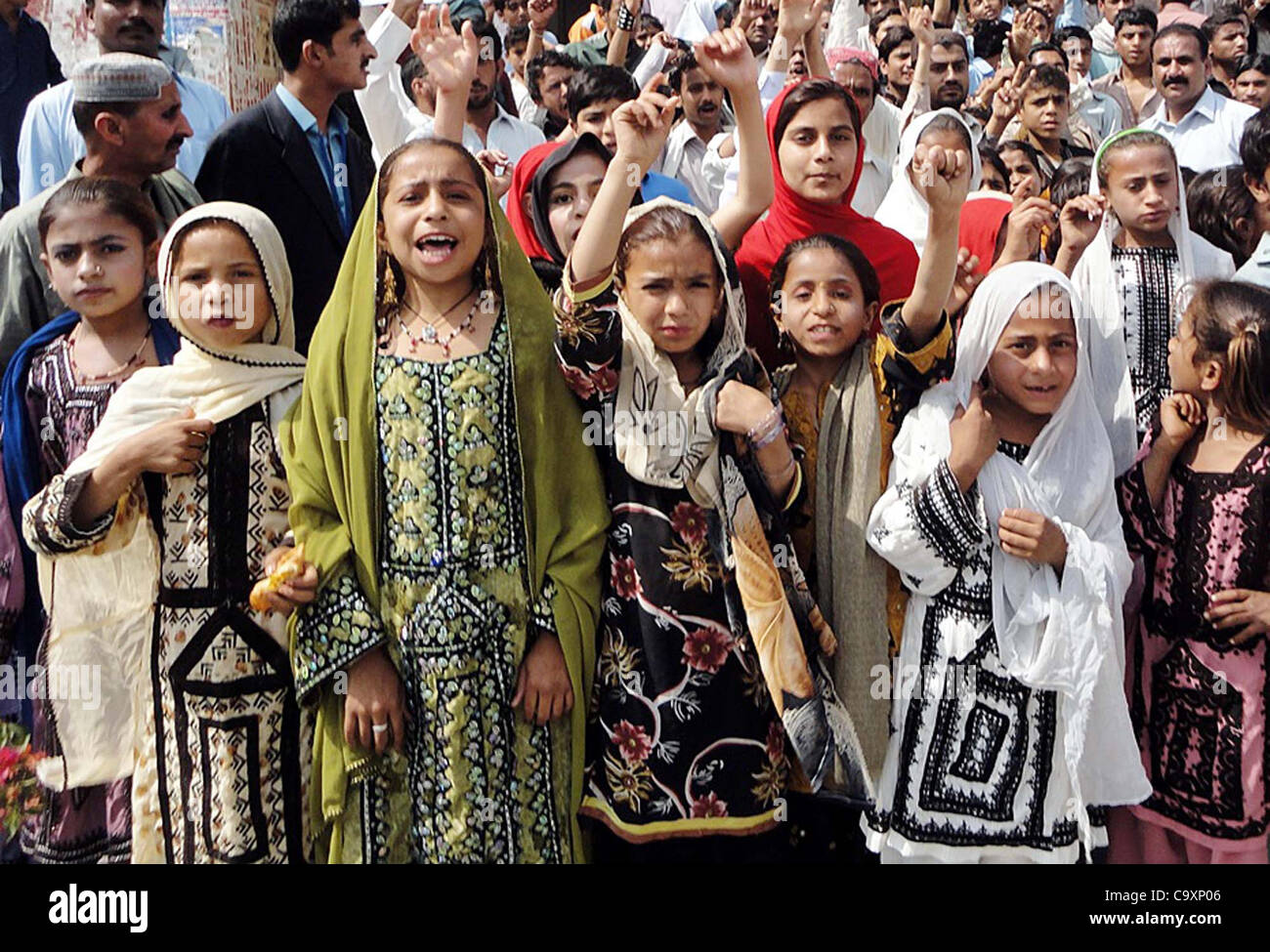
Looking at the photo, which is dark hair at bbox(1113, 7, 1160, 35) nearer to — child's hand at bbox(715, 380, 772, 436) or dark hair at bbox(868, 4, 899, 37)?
dark hair at bbox(868, 4, 899, 37)

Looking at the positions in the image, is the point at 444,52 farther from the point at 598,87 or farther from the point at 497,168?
the point at 598,87

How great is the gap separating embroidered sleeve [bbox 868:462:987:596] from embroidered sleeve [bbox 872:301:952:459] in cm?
15

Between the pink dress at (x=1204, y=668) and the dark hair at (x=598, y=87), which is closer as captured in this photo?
the pink dress at (x=1204, y=668)

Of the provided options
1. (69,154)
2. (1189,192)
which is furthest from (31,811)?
(1189,192)

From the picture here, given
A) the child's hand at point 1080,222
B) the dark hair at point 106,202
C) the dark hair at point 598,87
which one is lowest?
the dark hair at point 106,202

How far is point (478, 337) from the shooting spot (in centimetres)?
269

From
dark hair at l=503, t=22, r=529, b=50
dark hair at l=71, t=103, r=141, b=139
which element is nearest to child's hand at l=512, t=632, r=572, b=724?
dark hair at l=71, t=103, r=141, b=139

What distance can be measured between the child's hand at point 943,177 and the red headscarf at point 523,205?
111 cm

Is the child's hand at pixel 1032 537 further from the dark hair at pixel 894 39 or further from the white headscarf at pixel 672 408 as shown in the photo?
the dark hair at pixel 894 39

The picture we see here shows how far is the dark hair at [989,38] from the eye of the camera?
9.33 m

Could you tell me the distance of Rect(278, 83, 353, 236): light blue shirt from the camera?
3.93 meters

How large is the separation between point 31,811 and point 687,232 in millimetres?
2033

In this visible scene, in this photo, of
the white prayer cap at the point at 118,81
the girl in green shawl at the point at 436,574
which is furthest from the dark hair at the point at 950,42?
the girl in green shawl at the point at 436,574

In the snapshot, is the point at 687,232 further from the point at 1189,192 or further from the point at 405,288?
the point at 1189,192
